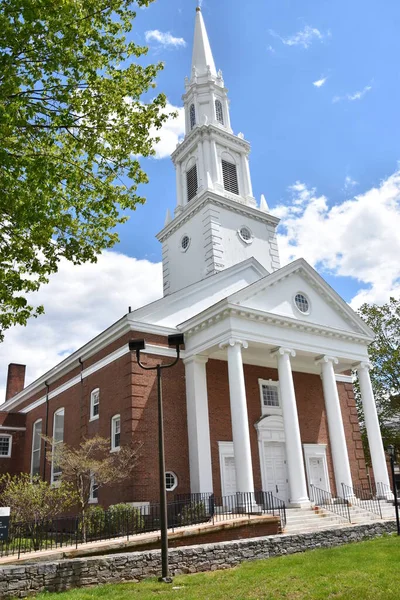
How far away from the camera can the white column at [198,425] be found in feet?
68.6

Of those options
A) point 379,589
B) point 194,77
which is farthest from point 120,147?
point 194,77

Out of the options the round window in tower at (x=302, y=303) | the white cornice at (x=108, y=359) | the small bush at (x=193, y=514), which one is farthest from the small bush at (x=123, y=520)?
the round window in tower at (x=302, y=303)

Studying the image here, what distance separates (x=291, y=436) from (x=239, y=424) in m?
2.65

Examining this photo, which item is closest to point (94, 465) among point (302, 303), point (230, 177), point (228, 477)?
point (228, 477)

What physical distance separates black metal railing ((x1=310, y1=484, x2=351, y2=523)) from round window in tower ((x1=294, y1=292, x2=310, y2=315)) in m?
8.04

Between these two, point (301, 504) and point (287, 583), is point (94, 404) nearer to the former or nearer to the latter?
point (301, 504)

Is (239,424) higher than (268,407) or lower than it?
lower

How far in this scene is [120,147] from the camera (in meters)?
12.9

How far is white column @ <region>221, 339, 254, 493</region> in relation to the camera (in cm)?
1911

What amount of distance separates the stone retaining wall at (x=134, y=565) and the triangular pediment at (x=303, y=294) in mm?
9630

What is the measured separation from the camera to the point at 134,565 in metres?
11.4

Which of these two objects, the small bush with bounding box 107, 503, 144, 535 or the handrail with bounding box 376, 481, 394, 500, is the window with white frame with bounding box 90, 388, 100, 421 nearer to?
the small bush with bounding box 107, 503, 144, 535

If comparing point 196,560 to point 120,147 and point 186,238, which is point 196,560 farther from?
point 186,238

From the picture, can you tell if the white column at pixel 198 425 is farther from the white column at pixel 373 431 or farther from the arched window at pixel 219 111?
the arched window at pixel 219 111
